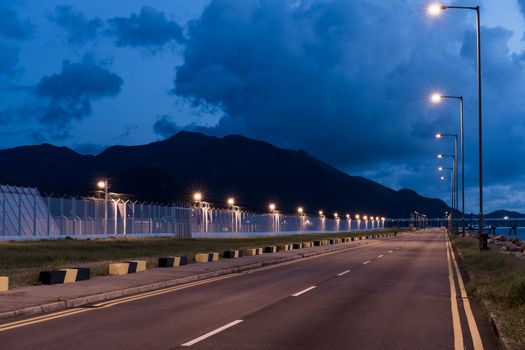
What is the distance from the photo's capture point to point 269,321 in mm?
13125

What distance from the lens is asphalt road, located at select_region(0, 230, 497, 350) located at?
10773mm

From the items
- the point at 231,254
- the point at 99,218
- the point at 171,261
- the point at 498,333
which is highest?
the point at 99,218

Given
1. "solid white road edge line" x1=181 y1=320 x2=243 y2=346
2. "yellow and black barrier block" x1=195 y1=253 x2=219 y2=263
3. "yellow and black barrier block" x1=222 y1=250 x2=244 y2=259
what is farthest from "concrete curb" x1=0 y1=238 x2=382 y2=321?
"yellow and black barrier block" x1=222 y1=250 x2=244 y2=259

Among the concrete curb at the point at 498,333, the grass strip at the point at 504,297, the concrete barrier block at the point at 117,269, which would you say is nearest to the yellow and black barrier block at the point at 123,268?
the concrete barrier block at the point at 117,269

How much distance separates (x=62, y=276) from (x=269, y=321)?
952 cm

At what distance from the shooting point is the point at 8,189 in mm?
53719

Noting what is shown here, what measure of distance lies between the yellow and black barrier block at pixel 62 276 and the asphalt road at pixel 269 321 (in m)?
3.26

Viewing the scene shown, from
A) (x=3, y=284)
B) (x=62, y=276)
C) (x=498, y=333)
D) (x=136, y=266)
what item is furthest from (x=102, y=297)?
(x=498, y=333)

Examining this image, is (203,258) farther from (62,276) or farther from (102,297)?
(102,297)

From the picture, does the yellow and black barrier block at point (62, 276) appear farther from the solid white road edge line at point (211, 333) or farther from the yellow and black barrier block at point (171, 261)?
the solid white road edge line at point (211, 333)

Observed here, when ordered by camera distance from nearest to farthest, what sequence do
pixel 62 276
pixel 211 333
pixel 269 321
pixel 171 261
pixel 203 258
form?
pixel 211 333
pixel 269 321
pixel 62 276
pixel 171 261
pixel 203 258

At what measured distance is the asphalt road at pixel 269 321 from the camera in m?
10.8

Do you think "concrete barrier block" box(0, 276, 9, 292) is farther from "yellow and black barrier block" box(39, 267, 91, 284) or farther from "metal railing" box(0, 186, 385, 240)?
"metal railing" box(0, 186, 385, 240)

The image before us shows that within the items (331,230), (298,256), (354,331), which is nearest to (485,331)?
(354,331)
